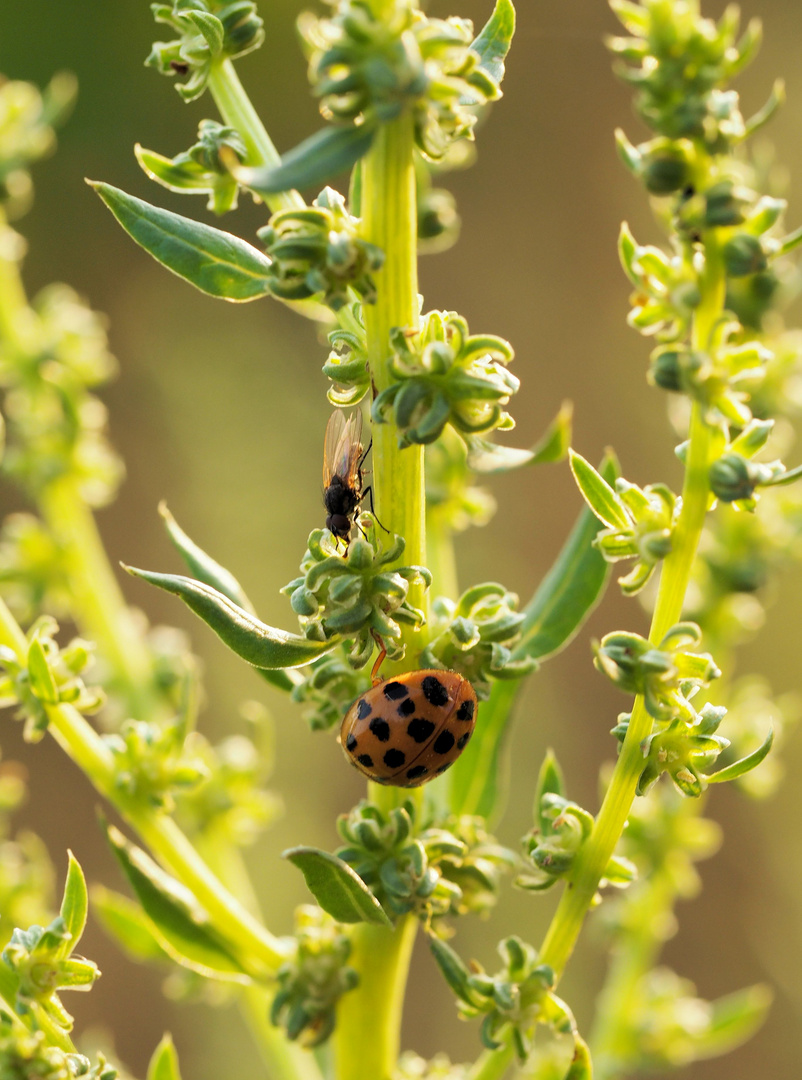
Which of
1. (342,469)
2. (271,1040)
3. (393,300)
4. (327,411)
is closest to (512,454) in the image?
(393,300)

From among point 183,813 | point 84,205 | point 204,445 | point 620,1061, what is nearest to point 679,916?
point 204,445

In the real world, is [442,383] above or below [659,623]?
above

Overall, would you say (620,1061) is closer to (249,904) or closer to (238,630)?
(249,904)

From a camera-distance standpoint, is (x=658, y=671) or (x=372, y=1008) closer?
(x=658, y=671)

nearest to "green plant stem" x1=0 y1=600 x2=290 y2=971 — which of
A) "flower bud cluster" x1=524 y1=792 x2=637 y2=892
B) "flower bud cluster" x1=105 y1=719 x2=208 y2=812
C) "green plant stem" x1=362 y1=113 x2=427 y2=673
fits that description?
"flower bud cluster" x1=105 y1=719 x2=208 y2=812

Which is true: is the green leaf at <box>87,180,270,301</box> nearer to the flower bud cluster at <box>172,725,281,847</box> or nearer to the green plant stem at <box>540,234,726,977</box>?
the green plant stem at <box>540,234,726,977</box>

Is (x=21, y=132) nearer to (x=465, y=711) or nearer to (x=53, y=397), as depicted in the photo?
(x=53, y=397)
